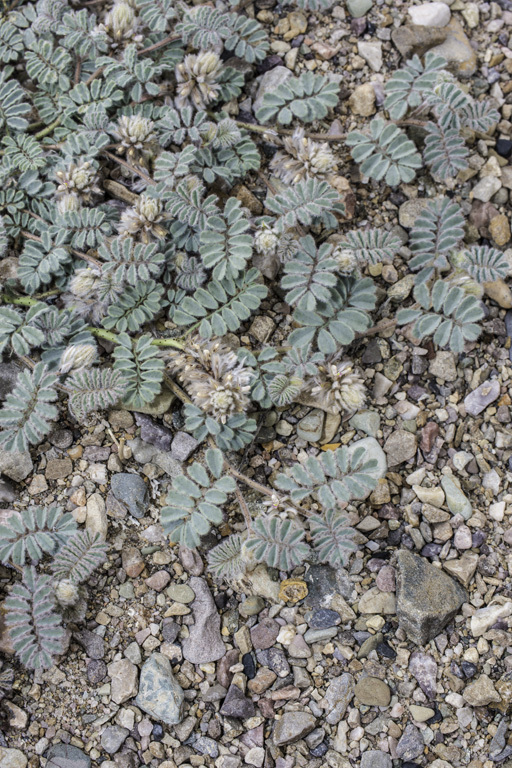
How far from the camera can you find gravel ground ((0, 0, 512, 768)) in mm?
2680

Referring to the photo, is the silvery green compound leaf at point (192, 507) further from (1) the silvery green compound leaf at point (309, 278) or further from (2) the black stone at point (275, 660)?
(1) the silvery green compound leaf at point (309, 278)

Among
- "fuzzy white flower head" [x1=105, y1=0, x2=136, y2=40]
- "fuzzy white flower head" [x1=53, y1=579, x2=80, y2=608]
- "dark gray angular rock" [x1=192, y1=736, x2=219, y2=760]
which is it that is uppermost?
"fuzzy white flower head" [x1=105, y1=0, x2=136, y2=40]

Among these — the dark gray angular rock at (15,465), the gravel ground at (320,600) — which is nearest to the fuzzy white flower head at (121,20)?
the gravel ground at (320,600)

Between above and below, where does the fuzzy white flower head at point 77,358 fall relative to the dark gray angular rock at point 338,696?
above

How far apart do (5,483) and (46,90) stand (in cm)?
207

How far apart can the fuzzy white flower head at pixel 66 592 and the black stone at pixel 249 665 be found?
780mm

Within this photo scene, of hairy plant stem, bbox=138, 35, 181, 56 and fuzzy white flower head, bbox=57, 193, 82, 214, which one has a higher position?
hairy plant stem, bbox=138, 35, 181, 56

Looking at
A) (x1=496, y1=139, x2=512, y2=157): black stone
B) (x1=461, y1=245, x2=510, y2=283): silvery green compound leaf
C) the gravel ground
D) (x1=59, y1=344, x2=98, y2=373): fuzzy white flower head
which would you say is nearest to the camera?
the gravel ground

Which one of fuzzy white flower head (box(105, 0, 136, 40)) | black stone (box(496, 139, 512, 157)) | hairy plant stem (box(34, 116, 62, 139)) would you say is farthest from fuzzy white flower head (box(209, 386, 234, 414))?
black stone (box(496, 139, 512, 157))

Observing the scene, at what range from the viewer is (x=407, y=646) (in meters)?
Result: 2.82

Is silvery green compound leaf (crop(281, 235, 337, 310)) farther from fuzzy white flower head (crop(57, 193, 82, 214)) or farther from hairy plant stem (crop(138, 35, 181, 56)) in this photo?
hairy plant stem (crop(138, 35, 181, 56))

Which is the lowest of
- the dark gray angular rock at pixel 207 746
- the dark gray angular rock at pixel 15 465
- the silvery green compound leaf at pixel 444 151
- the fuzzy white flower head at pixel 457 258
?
the dark gray angular rock at pixel 207 746

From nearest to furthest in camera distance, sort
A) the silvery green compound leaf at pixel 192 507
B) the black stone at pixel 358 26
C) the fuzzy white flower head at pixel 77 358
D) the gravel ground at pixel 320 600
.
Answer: the silvery green compound leaf at pixel 192 507 < the gravel ground at pixel 320 600 < the fuzzy white flower head at pixel 77 358 < the black stone at pixel 358 26

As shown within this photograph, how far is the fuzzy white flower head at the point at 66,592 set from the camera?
2.69 metres
